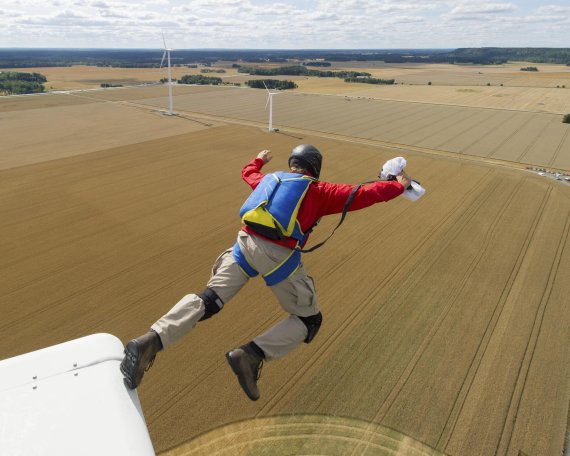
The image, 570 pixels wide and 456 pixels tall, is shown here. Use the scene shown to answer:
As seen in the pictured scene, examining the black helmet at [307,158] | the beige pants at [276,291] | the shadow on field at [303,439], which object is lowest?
the shadow on field at [303,439]

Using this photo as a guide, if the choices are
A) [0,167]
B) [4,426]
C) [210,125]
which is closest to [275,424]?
[4,426]

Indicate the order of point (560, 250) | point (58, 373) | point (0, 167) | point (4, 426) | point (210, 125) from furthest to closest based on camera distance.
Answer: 1. point (210, 125)
2. point (0, 167)
3. point (560, 250)
4. point (58, 373)
5. point (4, 426)

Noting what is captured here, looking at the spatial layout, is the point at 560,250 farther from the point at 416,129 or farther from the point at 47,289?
the point at 416,129

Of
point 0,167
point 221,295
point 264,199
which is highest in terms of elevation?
point 264,199

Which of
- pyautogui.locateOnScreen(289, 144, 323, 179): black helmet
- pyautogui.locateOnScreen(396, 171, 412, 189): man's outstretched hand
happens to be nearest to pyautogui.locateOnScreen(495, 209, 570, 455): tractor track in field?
pyautogui.locateOnScreen(396, 171, 412, 189): man's outstretched hand

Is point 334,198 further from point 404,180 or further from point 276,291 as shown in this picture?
point 276,291

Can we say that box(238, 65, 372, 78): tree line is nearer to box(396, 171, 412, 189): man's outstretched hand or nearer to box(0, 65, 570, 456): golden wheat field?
box(0, 65, 570, 456): golden wheat field

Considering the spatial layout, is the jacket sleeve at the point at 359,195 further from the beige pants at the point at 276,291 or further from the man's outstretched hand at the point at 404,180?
the beige pants at the point at 276,291

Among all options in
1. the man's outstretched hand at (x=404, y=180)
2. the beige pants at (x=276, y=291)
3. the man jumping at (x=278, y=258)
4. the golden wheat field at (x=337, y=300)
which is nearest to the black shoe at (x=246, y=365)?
the man jumping at (x=278, y=258)
